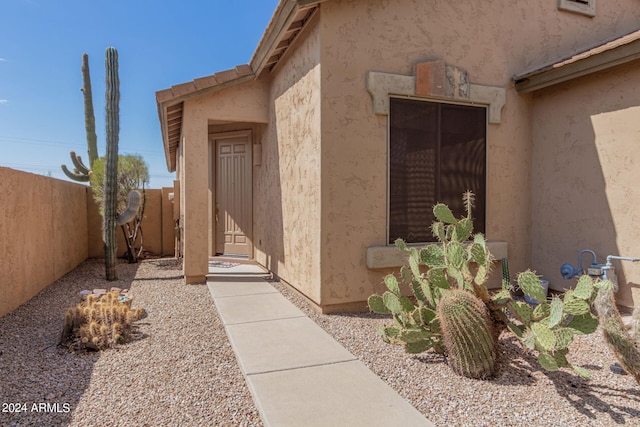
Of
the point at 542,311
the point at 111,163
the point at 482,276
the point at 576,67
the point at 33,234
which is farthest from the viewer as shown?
the point at 111,163

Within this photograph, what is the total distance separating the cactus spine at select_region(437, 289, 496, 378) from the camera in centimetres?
345

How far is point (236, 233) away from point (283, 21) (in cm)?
561

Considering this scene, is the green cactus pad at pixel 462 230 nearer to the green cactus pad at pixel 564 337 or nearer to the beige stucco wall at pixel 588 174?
the green cactus pad at pixel 564 337

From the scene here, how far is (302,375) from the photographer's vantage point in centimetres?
364

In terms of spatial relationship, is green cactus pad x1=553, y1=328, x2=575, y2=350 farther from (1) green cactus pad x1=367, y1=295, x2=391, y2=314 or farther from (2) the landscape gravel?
(1) green cactus pad x1=367, y1=295, x2=391, y2=314

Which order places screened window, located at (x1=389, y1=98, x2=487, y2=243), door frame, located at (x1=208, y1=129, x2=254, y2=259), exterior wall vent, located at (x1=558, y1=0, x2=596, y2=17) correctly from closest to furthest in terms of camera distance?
screened window, located at (x1=389, y1=98, x2=487, y2=243)
exterior wall vent, located at (x1=558, y1=0, x2=596, y2=17)
door frame, located at (x1=208, y1=129, x2=254, y2=259)

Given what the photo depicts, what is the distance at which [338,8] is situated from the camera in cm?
545

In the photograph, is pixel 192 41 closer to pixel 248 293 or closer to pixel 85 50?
pixel 85 50

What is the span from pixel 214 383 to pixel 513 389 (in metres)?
2.63

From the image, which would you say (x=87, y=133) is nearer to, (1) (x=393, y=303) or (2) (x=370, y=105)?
(2) (x=370, y=105)

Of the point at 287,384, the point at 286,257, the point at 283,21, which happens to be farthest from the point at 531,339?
the point at 283,21

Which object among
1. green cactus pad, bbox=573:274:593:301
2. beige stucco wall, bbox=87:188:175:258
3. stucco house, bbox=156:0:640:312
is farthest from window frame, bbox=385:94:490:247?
beige stucco wall, bbox=87:188:175:258

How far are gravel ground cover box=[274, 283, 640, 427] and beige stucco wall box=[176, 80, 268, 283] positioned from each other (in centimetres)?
424

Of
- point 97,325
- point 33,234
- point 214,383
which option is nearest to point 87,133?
point 33,234
